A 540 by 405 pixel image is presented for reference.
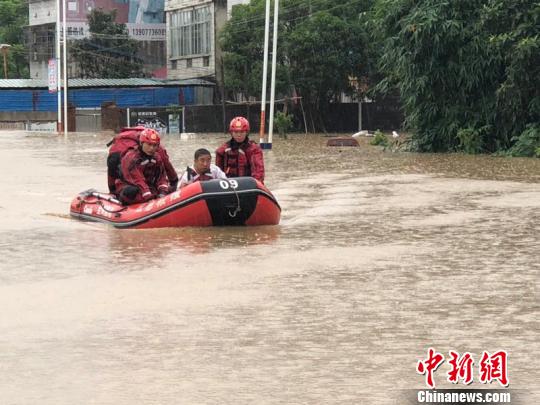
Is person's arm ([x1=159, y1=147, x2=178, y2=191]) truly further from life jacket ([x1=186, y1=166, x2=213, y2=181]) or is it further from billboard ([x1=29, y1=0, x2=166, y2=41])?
Answer: billboard ([x1=29, y1=0, x2=166, y2=41])

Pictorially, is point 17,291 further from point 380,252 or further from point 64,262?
point 380,252

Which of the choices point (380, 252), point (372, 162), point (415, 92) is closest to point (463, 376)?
point (380, 252)

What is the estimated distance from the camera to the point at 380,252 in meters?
13.0

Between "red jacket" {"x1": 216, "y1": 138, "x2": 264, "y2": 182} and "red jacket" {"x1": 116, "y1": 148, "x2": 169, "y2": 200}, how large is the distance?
87cm

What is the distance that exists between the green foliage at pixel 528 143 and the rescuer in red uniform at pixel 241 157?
1758cm

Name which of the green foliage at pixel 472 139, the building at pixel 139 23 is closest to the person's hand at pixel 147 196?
the green foliage at pixel 472 139

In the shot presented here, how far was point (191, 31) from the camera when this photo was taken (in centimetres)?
7325

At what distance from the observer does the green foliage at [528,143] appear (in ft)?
107

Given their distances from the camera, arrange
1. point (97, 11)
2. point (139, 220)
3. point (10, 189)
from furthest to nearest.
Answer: point (97, 11)
point (10, 189)
point (139, 220)

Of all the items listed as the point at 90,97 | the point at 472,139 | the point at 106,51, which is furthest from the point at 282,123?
the point at 106,51

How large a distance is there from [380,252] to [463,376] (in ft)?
20.2

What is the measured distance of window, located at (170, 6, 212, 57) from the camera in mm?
70956

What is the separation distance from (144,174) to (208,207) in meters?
1.31

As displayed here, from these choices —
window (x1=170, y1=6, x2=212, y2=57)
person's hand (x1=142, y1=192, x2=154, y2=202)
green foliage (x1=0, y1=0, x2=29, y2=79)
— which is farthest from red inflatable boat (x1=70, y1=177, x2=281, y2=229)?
green foliage (x1=0, y1=0, x2=29, y2=79)
